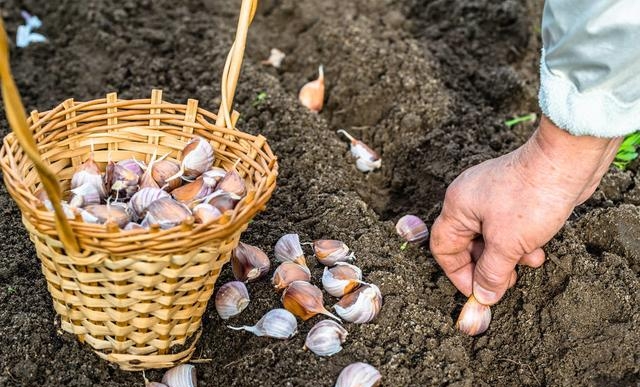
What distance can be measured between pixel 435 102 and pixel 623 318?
1.15 m

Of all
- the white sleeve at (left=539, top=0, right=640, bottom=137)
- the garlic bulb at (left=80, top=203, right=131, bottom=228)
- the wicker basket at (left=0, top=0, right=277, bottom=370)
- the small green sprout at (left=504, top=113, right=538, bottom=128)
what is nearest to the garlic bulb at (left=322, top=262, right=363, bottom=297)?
the wicker basket at (left=0, top=0, right=277, bottom=370)

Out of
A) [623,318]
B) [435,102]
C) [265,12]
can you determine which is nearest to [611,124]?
[623,318]

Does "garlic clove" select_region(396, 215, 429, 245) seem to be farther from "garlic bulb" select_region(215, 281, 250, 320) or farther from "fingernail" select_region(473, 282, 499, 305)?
"garlic bulb" select_region(215, 281, 250, 320)

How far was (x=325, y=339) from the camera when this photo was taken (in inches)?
82.8

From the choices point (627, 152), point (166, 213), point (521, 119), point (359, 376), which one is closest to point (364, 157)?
point (521, 119)

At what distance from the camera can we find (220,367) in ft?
7.11

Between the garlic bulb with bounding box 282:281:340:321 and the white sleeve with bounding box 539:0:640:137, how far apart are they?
29.6 inches

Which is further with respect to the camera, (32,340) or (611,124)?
(32,340)

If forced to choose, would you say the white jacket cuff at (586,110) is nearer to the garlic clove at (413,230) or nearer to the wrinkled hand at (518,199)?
the wrinkled hand at (518,199)

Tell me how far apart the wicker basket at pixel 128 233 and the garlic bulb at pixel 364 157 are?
840mm

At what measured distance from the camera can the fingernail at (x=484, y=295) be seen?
7.54ft

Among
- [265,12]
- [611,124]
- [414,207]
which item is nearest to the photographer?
[611,124]

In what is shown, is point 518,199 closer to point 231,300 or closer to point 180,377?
point 231,300

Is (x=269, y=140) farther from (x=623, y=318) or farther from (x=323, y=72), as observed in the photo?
(x=623, y=318)
